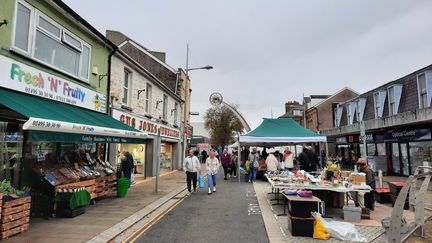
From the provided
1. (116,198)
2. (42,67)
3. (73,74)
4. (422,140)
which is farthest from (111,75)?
(422,140)

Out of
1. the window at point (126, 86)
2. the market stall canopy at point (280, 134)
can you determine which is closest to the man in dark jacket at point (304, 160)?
the market stall canopy at point (280, 134)

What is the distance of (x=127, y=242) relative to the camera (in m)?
5.57

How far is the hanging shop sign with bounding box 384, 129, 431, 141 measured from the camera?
15.7m

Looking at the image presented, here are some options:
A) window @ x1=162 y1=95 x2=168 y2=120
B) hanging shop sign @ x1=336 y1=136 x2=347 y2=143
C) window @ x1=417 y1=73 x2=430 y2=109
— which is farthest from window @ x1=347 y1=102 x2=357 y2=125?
window @ x1=162 y1=95 x2=168 y2=120

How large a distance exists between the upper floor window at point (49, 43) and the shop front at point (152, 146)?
2774 mm

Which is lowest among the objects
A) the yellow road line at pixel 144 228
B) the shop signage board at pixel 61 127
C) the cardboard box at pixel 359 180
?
the yellow road line at pixel 144 228

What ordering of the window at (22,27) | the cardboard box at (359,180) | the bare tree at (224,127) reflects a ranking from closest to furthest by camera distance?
the window at (22,27), the cardboard box at (359,180), the bare tree at (224,127)

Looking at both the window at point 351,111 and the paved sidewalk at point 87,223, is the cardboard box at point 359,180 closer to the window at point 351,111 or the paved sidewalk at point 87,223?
the paved sidewalk at point 87,223

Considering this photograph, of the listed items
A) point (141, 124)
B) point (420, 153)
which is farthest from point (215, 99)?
point (420, 153)

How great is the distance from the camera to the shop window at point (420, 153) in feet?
51.7

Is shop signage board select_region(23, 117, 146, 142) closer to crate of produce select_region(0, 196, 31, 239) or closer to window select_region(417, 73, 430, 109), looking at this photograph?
crate of produce select_region(0, 196, 31, 239)

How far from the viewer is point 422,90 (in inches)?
633

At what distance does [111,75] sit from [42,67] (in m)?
4.25

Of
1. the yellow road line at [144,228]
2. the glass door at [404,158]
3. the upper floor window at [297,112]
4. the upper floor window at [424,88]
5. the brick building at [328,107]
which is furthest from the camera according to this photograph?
the upper floor window at [297,112]
